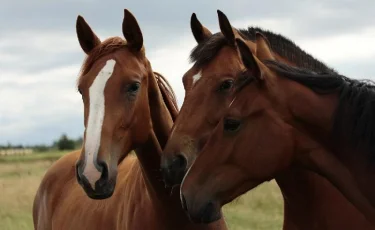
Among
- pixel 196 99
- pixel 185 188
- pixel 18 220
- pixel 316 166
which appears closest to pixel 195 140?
pixel 196 99

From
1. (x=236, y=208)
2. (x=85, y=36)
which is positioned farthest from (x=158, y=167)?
(x=236, y=208)

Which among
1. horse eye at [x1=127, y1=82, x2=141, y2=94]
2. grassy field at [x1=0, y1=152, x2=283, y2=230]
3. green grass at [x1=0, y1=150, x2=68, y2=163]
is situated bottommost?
green grass at [x1=0, y1=150, x2=68, y2=163]

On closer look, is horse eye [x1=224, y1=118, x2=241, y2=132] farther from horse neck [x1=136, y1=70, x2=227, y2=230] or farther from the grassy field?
the grassy field

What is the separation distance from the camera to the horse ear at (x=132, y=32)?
5.15 meters

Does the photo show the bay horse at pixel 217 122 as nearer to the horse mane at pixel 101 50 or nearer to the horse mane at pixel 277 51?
the horse mane at pixel 277 51

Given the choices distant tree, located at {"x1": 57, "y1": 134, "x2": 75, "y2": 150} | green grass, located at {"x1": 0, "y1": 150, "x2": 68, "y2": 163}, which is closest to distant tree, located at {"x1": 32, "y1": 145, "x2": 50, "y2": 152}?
distant tree, located at {"x1": 57, "y1": 134, "x2": 75, "y2": 150}

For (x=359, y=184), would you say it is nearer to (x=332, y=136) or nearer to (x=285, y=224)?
(x=332, y=136)

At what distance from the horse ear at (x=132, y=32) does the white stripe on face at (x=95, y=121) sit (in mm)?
319

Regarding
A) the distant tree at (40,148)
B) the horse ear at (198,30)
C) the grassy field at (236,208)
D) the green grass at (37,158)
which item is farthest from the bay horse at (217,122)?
the distant tree at (40,148)

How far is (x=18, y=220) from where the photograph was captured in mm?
14125

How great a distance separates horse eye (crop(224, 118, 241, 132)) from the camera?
408cm

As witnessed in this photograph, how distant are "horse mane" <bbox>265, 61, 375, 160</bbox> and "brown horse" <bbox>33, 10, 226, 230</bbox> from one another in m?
1.16

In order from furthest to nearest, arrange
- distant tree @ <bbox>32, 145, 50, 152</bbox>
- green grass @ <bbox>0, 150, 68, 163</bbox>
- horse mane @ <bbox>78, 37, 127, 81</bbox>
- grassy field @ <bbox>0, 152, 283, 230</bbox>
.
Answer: distant tree @ <bbox>32, 145, 50, 152</bbox>
green grass @ <bbox>0, 150, 68, 163</bbox>
grassy field @ <bbox>0, 152, 283, 230</bbox>
horse mane @ <bbox>78, 37, 127, 81</bbox>

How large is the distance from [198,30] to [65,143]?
134ft
